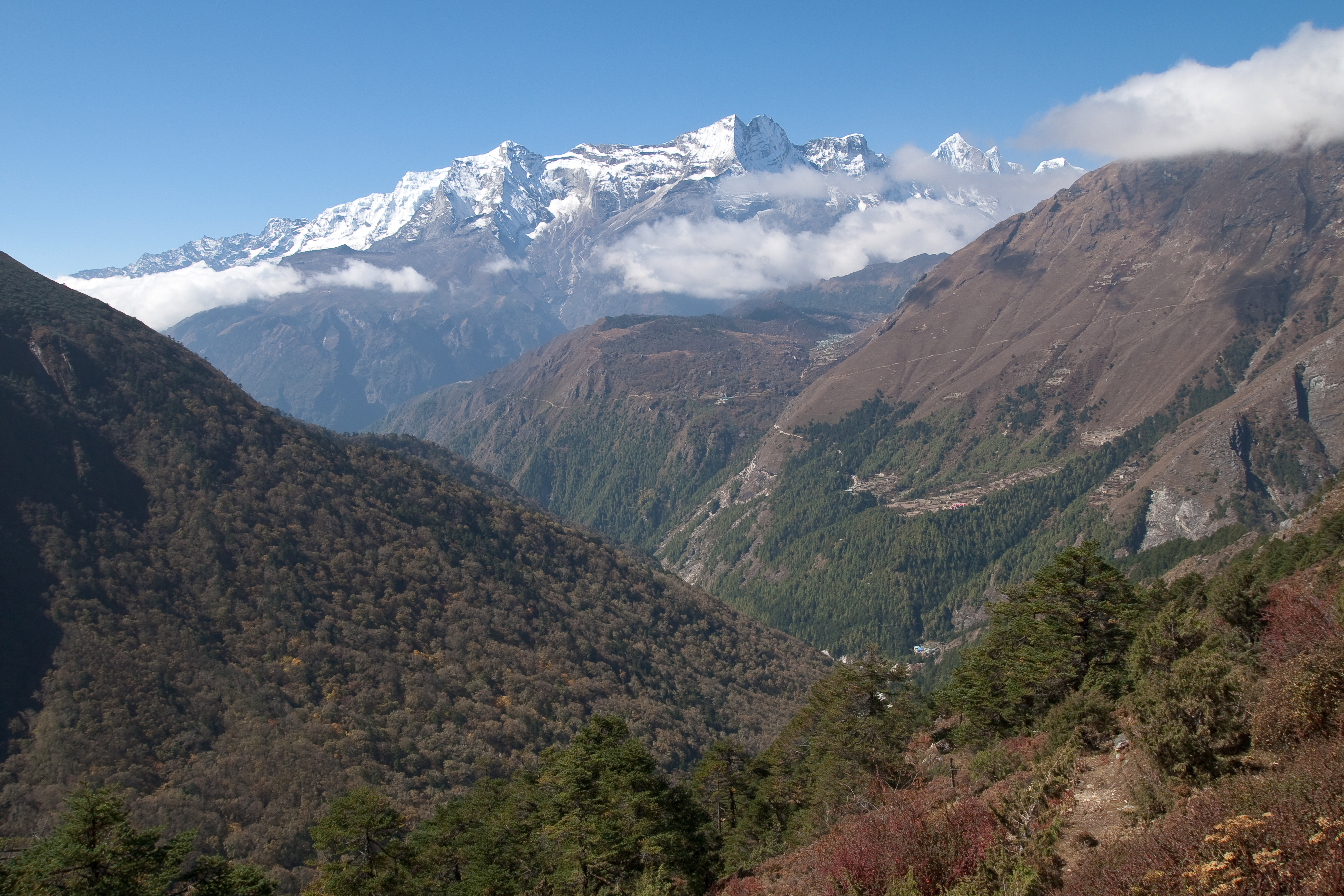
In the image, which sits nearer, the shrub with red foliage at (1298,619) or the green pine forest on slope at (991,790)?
the green pine forest on slope at (991,790)

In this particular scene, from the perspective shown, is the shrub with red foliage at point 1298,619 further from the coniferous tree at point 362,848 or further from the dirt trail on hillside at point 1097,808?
the coniferous tree at point 362,848

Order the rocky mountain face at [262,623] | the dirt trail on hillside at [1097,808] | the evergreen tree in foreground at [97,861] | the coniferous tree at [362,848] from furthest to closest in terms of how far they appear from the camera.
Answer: the rocky mountain face at [262,623] → the coniferous tree at [362,848] → the evergreen tree in foreground at [97,861] → the dirt trail on hillside at [1097,808]

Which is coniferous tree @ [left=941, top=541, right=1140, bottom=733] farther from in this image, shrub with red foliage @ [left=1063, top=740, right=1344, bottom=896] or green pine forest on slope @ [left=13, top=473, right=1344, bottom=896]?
shrub with red foliage @ [left=1063, top=740, right=1344, bottom=896]

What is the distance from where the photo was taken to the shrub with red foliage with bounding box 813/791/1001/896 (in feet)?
69.9

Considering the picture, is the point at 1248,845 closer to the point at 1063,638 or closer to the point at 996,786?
the point at 996,786

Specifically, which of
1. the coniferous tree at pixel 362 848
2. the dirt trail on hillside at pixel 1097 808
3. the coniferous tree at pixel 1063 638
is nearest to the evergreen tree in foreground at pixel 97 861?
the coniferous tree at pixel 362 848

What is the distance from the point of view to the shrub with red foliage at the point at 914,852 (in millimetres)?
21297

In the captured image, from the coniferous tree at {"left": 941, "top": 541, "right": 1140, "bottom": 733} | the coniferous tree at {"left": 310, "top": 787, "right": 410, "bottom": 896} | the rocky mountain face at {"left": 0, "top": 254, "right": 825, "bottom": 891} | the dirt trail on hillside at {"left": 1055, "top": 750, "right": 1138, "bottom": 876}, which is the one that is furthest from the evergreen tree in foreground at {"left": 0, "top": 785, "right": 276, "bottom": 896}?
the coniferous tree at {"left": 941, "top": 541, "right": 1140, "bottom": 733}

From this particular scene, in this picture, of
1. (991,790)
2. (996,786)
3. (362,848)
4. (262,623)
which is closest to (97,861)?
(362,848)

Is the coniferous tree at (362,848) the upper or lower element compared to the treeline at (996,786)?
lower

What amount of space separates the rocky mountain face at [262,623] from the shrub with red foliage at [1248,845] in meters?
83.8

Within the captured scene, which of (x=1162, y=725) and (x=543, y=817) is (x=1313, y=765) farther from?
(x=543, y=817)

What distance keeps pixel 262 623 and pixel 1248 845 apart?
399 feet

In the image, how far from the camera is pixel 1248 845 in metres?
14.3
